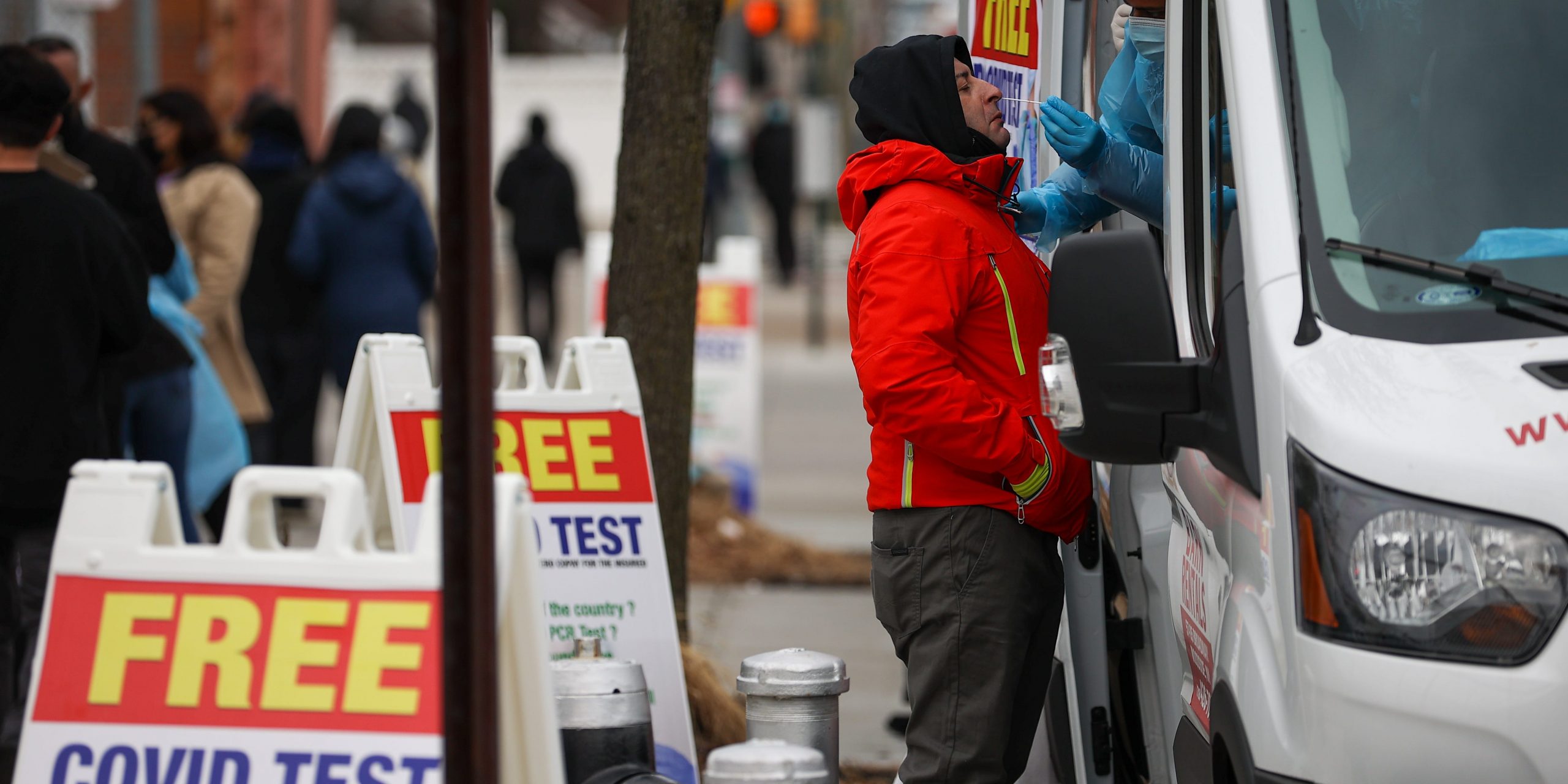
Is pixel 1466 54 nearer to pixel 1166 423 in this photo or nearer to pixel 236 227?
pixel 1166 423

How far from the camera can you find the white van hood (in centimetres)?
251

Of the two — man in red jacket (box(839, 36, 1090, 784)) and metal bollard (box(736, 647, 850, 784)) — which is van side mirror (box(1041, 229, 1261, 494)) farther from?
metal bollard (box(736, 647, 850, 784))

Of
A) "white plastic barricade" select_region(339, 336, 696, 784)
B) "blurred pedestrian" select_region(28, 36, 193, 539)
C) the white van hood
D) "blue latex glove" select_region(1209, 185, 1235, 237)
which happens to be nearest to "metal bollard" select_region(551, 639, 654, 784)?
"white plastic barricade" select_region(339, 336, 696, 784)

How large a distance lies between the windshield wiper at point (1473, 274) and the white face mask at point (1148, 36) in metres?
1.13

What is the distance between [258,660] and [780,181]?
22.2m

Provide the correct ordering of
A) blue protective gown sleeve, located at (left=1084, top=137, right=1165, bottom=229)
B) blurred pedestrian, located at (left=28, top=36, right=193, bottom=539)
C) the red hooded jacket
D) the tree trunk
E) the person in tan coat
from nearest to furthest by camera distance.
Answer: the red hooded jacket
blue protective gown sleeve, located at (left=1084, top=137, right=1165, bottom=229)
the tree trunk
blurred pedestrian, located at (left=28, top=36, right=193, bottom=539)
the person in tan coat

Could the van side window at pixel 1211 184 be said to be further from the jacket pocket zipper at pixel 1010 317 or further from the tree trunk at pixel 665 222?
the tree trunk at pixel 665 222

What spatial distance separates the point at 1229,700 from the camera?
2.96 metres

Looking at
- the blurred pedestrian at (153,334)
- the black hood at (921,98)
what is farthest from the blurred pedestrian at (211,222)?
the black hood at (921,98)

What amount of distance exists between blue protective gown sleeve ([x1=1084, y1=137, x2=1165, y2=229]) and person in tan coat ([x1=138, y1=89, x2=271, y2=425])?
5181 mm

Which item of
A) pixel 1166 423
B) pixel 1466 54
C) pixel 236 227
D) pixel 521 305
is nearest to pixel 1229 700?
pixel 1166 423

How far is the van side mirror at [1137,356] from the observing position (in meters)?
2.94

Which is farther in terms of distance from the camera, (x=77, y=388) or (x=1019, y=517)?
(x=77, y=388)

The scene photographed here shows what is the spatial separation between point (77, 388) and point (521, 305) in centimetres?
1102
